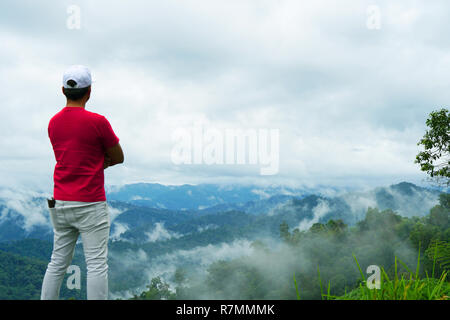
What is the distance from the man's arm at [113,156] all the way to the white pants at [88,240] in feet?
1.24

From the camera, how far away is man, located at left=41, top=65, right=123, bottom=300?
3.05 meters

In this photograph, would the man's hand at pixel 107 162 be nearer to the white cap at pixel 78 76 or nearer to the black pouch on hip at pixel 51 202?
the black pouch on hip at pixel 51 202

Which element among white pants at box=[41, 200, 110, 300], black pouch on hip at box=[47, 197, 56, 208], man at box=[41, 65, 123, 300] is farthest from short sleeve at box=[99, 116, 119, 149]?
black pouch on hip at box=[47, 197, 56, 208]

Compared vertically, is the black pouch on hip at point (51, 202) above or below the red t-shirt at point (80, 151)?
below

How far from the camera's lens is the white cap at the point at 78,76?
3102 mm

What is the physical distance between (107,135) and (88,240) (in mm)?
895

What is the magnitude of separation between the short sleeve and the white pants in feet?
1.67

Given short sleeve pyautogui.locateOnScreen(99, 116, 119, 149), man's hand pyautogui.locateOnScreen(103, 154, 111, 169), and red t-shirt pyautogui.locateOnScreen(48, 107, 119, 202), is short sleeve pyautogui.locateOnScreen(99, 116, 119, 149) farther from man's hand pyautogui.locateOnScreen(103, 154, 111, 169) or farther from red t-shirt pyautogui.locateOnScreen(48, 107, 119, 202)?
man's hand pyautogui.locateOnScreen(103, 154, 111, 169)

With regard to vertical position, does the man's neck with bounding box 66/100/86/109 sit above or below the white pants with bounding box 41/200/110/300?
above

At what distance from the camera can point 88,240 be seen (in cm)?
304

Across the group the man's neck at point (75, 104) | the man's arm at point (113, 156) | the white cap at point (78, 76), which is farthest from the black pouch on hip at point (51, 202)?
the white cap at point (78, 76)

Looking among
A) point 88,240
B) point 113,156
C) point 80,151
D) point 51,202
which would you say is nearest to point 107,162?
Result: point 113,156

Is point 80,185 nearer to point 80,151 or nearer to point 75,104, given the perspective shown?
point 80,151

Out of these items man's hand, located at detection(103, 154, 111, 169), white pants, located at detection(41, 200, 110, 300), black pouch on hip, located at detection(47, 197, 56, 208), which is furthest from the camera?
man's hand, located at detection(103, 154, 111, 169)
